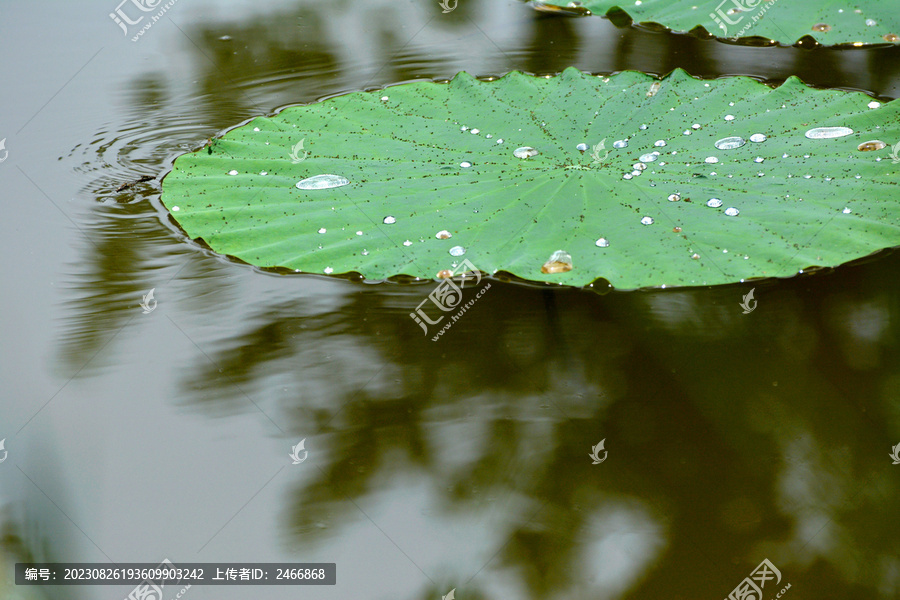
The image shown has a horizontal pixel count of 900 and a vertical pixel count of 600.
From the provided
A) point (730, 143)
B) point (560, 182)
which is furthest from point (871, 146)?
point (560, 182)

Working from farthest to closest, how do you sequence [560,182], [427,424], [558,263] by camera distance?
1. [560,182]
2. [558,263]
3. [427,424]

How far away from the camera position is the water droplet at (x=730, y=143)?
6.91 ft

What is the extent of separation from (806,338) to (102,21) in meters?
3.24

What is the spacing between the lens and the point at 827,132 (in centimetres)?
214

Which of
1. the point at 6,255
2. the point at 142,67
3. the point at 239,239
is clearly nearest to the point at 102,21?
the point at 142,67

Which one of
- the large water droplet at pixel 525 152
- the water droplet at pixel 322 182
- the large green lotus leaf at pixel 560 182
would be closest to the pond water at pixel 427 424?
the large green lotus leaf at pixel 560 182

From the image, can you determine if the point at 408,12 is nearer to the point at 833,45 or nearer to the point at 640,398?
the point at 833,45

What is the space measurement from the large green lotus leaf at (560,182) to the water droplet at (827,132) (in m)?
0.02

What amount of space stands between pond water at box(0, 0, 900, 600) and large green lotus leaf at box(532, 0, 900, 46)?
137 centimetres

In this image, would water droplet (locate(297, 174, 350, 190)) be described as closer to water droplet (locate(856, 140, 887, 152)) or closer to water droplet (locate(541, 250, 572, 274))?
water droplet (locate(541, 250, 572, 274))

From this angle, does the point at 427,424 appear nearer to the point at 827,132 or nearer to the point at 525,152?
the point at 525,152

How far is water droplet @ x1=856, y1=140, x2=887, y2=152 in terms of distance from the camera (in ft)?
6.70

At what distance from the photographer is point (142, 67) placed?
3.03 metres

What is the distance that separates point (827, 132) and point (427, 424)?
1.48 meters
